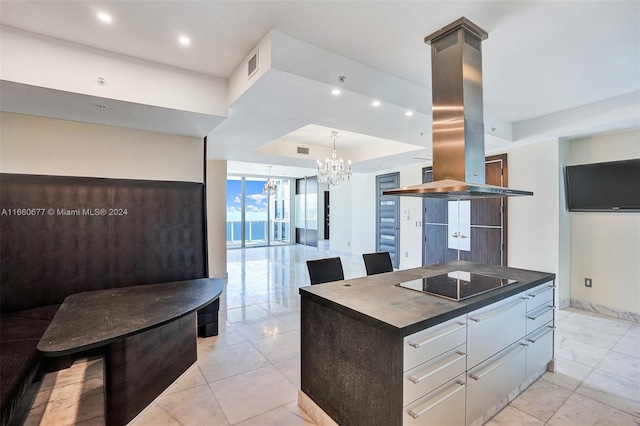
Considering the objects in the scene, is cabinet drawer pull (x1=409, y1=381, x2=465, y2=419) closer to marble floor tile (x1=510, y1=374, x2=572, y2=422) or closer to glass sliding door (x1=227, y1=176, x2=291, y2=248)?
marble floor tile (x1=510, y1=374, x2=572, y2=422)

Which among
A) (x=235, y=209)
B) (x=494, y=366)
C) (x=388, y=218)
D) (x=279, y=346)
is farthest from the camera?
(x=235, y=209)

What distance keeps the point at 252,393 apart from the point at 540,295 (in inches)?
102

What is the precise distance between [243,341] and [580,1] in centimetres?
412

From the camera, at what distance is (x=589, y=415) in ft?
7.13

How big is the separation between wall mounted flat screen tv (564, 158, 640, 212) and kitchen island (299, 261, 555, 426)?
103 inches

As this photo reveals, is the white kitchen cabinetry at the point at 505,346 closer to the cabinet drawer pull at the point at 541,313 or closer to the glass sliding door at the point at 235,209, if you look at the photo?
the cabinet drawer pull at the point at 541,313

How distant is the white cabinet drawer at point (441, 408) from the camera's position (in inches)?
60.9

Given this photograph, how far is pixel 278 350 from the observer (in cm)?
316

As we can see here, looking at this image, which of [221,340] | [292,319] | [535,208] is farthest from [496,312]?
[535,208]

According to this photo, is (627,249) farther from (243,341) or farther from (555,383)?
(243,341)

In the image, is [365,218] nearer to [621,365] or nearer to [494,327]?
[621,365]

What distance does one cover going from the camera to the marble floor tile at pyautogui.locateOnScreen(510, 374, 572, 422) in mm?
2195

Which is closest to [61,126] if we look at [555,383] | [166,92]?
[166,92]

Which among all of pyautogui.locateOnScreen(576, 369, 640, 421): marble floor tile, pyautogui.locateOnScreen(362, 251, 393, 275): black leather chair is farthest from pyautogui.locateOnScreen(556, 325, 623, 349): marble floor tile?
pyautogui.locateOnScreen(362, 251, 393, 275): black leather chair
